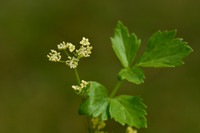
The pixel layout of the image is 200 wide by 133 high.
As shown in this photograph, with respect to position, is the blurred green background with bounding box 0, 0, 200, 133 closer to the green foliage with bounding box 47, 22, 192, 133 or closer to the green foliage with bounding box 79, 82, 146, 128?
the green foliage with bounding box 47, 22, 192, 133

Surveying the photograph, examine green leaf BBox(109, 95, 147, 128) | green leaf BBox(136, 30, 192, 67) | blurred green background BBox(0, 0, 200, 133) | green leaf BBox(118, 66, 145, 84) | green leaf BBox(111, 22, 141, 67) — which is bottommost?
green leaf BBox(109, 95, 147, 128)

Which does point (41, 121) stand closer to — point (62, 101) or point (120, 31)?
point (62, 101)

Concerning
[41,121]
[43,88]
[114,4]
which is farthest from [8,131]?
[114,4]

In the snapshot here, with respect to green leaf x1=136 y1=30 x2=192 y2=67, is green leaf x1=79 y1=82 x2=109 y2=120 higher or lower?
lower

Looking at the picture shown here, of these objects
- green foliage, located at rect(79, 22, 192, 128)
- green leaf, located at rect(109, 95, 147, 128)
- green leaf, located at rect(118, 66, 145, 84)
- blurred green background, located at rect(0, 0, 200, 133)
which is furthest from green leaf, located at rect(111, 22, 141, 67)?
blurred green background, located at rect(0, 0, 200, 133)

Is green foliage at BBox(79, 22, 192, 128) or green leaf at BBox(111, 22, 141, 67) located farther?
green leaf at BBox(111, 22, 141, 67)

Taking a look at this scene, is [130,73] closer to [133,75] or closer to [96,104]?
[133,75]

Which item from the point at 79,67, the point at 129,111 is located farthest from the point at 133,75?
the point at 79,67
